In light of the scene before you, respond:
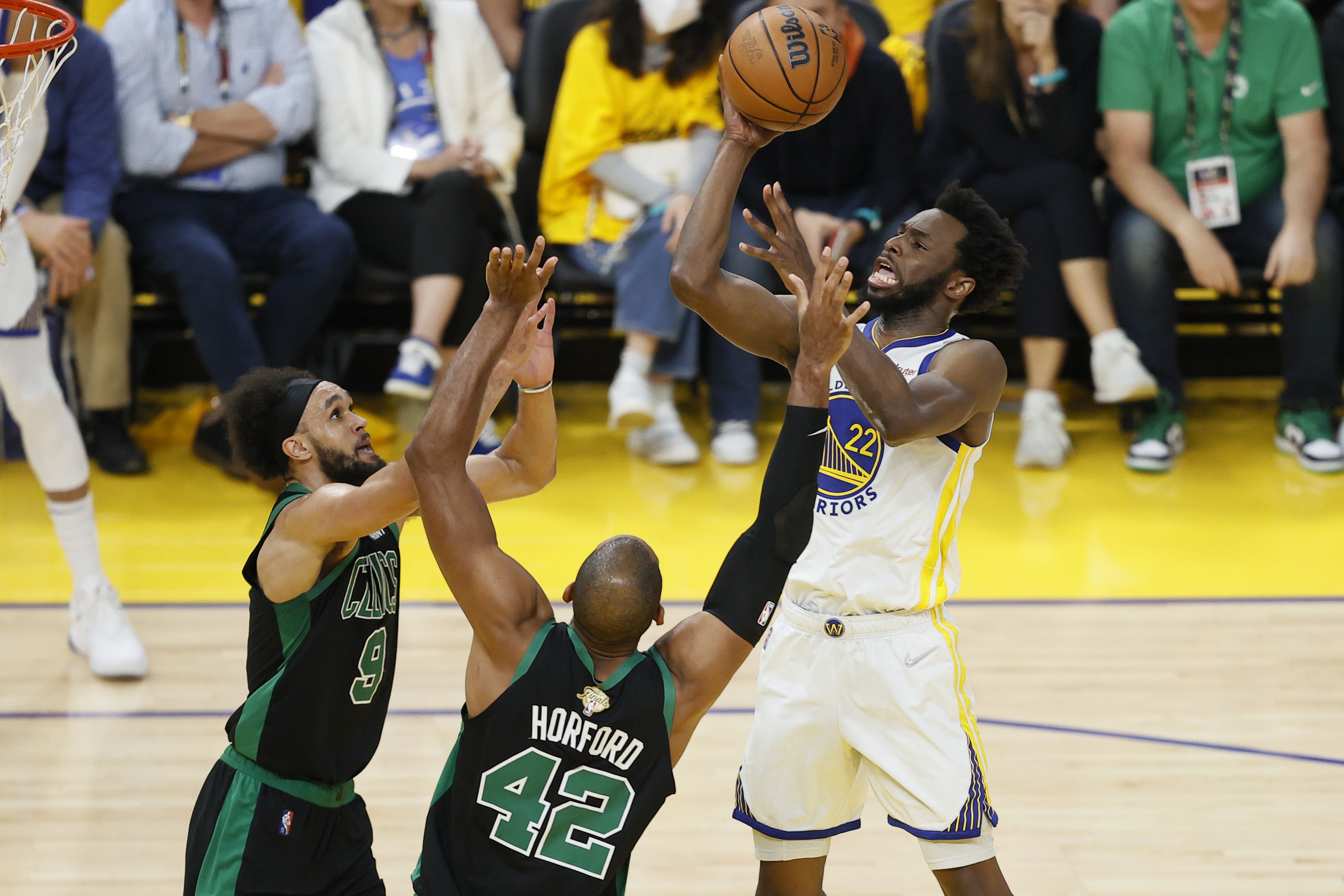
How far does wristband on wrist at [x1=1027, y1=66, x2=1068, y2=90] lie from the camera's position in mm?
6520

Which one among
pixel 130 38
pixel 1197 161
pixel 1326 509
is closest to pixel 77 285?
pixel 130 38

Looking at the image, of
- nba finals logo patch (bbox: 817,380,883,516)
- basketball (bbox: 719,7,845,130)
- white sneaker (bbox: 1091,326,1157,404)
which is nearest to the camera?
basketball (bbox: 719,7,845,130)

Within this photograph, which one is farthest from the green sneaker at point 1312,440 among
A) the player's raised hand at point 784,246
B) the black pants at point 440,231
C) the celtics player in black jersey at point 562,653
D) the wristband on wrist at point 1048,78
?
the celtics player in black jersey at point 562,653

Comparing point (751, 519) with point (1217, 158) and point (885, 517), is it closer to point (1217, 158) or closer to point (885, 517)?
point (1217, 158)

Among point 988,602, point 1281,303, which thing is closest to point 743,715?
point 988,602

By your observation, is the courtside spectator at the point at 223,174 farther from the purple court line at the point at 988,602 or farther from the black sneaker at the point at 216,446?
the purple court line at the point at 988,602

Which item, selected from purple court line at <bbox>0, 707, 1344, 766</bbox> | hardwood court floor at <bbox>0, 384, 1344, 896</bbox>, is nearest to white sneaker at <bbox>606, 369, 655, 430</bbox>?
hardwood court floor at <bbox>0, 384, 1344, 896</bbox>

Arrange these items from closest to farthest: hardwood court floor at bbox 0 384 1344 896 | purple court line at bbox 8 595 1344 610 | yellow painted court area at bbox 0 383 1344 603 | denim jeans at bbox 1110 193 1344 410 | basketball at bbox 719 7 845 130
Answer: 1. basketball at bbox 719 7 845 130
2. hardwood court floor at bbox 0 384 1344 896
3. purple court line at bbox 8 595 1344 610
4. yellow painted court area at bbox 0 383 1344 603
5. denim jeans at bbox 1110 193 1344 410

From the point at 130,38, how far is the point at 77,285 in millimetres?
1131

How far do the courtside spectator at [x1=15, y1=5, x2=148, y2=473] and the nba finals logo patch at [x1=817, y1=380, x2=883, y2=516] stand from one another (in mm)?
3819

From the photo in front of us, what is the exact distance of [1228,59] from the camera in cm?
659

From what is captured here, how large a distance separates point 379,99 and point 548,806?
4.91 metres

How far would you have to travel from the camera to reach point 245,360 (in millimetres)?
6305

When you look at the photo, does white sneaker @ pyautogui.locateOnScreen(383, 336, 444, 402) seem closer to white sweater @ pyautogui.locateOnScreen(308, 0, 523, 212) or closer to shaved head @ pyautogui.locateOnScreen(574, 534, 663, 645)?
white sweater @ pyautogui.locateOnScreen(308, 0, 523, 212)
